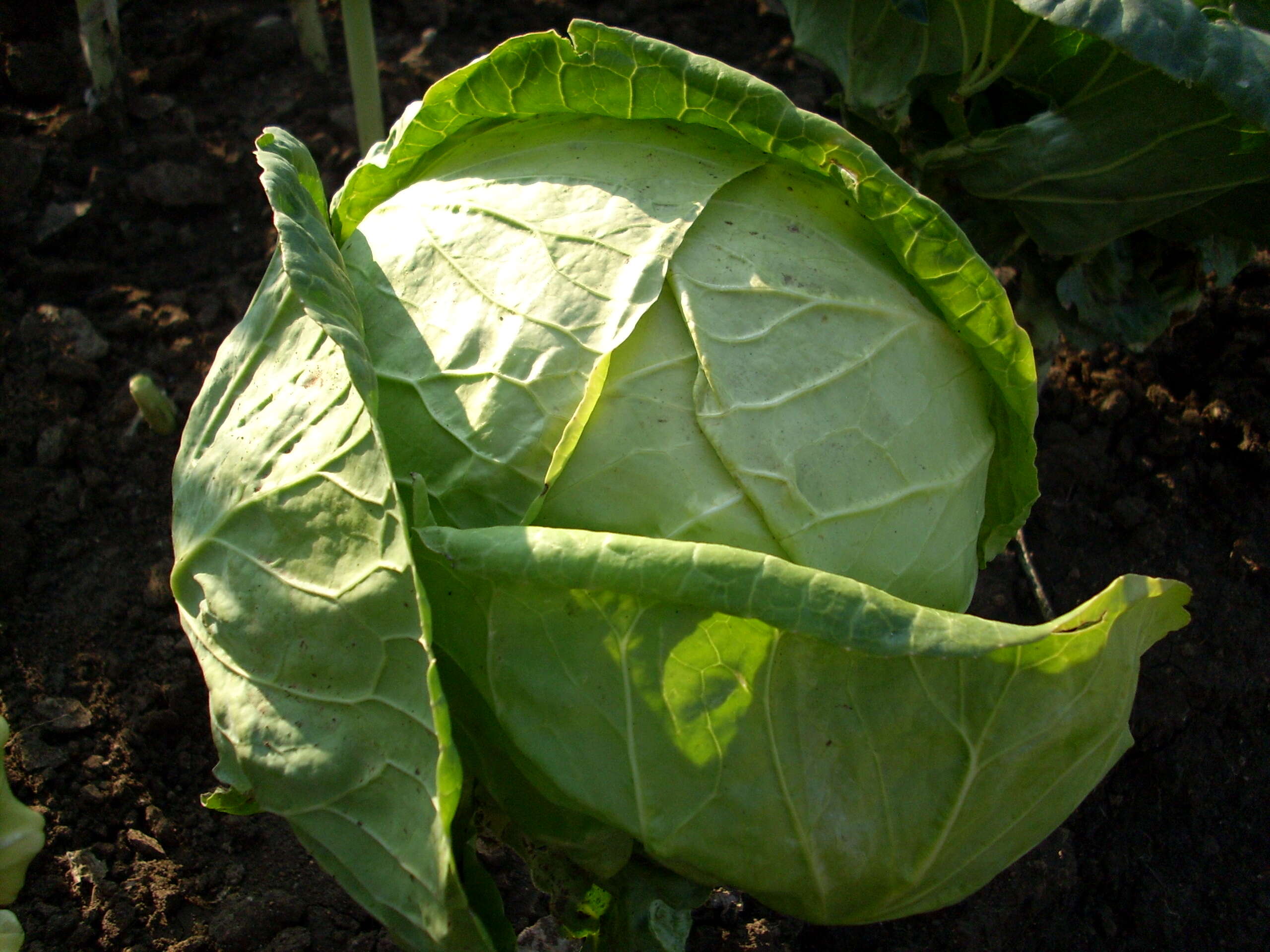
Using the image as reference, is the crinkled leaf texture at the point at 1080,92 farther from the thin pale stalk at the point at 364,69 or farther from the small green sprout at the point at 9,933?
the small green sprout at the point at 9,933

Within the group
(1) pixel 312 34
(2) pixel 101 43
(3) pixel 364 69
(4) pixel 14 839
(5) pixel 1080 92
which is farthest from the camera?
(1) pixel 312 34

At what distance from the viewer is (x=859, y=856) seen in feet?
6.13

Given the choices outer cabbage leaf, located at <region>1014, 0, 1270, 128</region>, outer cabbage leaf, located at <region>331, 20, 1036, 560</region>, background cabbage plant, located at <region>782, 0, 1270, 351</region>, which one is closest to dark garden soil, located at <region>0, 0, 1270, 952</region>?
background cabbage plant, located at <region>782, 0, 1270, 351</region>

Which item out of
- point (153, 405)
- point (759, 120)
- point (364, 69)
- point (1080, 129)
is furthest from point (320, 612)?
point (364, 69)

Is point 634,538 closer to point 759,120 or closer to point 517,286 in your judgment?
point 517,286

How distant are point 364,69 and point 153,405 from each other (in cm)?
147

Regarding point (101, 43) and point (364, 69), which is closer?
point (364, 69)

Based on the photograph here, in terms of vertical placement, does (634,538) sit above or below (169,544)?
above

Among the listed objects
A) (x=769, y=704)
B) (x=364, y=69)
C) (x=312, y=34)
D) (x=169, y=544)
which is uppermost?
(x=364, y=69)

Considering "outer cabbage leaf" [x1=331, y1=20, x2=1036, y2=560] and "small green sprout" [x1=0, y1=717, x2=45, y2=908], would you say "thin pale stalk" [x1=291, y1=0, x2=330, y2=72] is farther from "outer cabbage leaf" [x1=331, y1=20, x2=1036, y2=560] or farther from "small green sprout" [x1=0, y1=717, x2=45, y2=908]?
"small green sprout" [x1=0, y1=717, x2=45, y2=908]

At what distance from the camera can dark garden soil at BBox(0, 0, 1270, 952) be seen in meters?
2.63

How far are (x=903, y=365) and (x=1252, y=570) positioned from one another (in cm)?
202

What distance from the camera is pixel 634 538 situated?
1.72 m

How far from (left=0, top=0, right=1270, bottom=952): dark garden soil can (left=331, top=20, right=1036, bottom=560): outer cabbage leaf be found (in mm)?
1249
